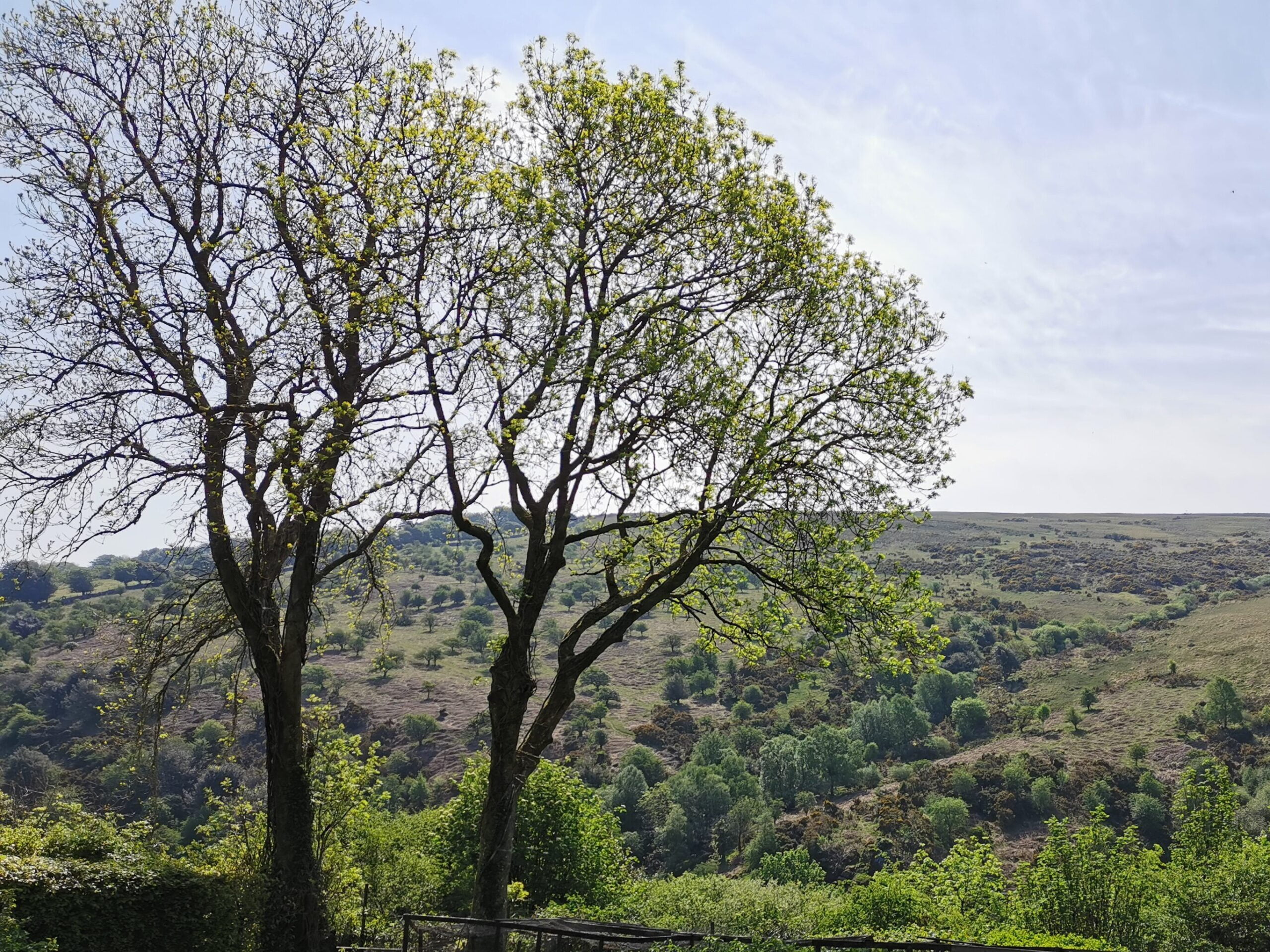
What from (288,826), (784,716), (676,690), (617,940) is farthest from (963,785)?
(288,826)

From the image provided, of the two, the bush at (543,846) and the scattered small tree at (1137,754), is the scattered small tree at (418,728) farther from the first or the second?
the scattered small tree at (1137,754)

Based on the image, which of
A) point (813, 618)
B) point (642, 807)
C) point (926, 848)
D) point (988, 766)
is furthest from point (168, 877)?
point (988, 766)

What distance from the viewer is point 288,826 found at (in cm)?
1176

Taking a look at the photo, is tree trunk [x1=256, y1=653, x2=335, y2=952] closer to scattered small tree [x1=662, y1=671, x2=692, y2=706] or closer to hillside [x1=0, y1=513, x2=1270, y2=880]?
hillside [x1=0, y1=513, x2=1270, y2=880]

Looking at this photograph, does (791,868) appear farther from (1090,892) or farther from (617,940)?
(617,940)

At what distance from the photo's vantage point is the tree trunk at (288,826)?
11.6 m

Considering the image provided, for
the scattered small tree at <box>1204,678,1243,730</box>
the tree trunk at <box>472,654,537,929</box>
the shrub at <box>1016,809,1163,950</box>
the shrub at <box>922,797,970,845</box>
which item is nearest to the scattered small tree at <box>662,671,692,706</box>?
the shrub at <box>922,797,970,845</box>

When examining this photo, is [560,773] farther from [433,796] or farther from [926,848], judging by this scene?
[433,796]

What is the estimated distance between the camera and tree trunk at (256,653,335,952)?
1164 centimetres

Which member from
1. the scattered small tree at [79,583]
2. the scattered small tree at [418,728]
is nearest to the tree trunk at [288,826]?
the scattered small tree at [418,728]

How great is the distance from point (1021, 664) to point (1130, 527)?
105258 millimetres

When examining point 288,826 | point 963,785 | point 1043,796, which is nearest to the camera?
point 288,826

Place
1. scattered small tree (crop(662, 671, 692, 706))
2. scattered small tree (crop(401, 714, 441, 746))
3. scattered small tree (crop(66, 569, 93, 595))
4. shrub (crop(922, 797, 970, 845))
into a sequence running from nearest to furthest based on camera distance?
shrub (crop(922, 797, 970, 845))
scattered small tree (crop(401, 714, 441, 746))
scattered small tree (crop(662, 671, 692, 706))
scattered small tree (crop(66, 569, 93, 595))

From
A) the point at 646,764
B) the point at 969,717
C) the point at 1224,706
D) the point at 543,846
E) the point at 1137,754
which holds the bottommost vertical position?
the point at 646,764
